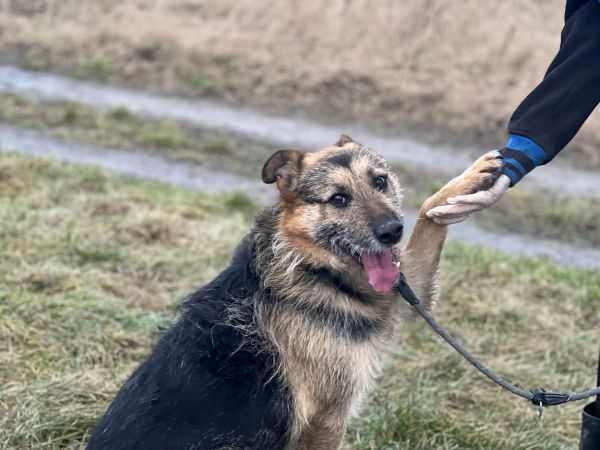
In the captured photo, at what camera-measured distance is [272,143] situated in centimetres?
1228

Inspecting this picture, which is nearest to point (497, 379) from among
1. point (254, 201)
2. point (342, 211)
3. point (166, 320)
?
point (342, 211)

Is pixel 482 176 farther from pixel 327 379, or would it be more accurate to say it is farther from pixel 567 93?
pixel 327 379


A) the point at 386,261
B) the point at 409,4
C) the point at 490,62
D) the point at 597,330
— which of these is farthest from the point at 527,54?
the point at 386,261

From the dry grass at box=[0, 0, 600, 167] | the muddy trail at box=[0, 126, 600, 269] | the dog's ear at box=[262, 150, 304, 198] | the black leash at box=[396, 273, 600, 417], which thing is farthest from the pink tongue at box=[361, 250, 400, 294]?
the dry grass at box=[0, 0, 600, 167]

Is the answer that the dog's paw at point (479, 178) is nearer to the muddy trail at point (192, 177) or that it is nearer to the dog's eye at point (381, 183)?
the dog's eye at point (381, 183)

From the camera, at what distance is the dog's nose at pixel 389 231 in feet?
11.9

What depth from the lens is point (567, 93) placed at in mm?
3268

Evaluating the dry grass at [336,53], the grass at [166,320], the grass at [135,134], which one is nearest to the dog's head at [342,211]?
the grass at [166,320]

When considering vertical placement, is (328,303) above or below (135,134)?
above

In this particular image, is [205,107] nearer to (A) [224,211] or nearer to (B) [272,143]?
(B) [272,143]

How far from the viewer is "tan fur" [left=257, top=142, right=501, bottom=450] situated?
370 cm

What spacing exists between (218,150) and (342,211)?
8.12 m

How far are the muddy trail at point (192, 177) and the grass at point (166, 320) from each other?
3.07 ft

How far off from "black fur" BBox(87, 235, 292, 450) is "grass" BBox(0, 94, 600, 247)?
6294 millimetres
